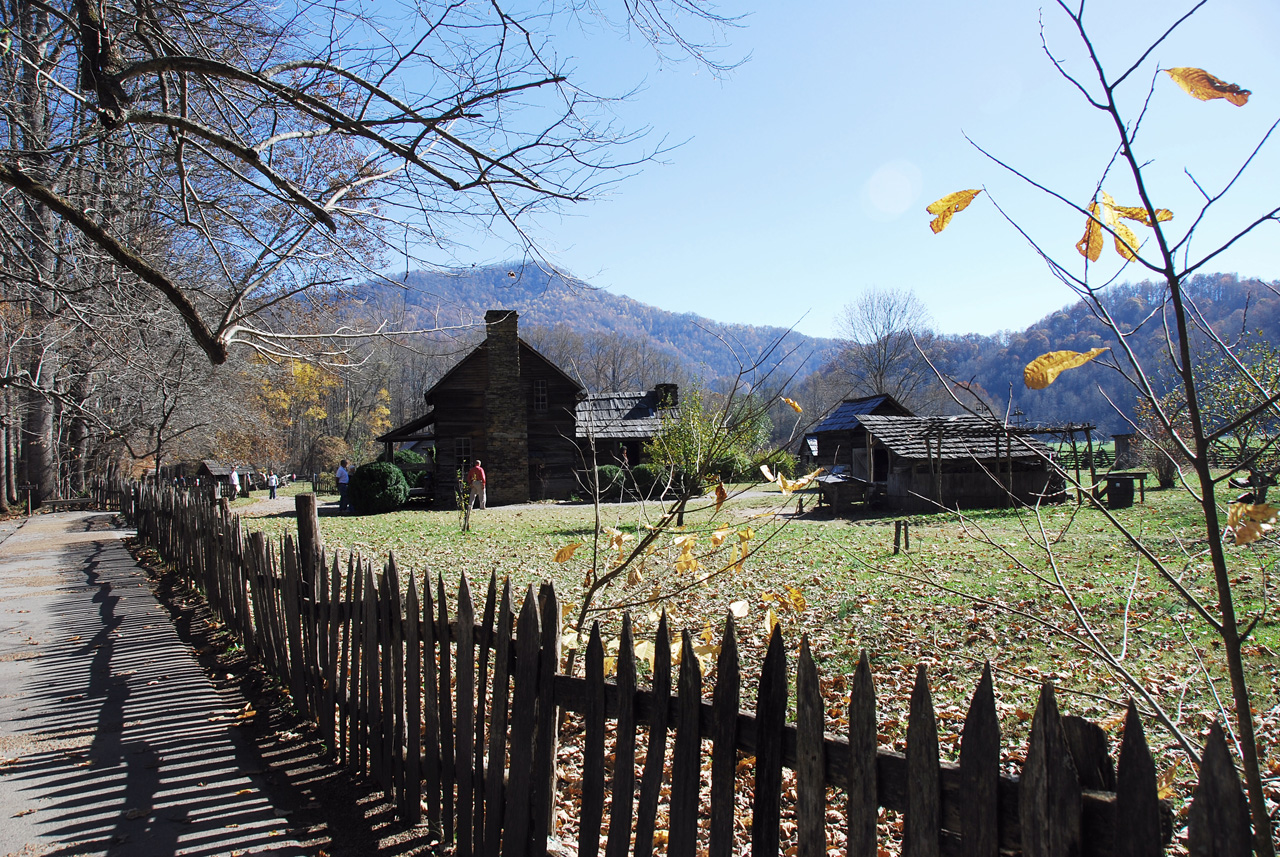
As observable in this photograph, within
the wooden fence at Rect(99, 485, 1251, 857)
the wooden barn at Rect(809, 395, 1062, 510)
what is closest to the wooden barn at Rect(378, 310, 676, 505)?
the wooden barn at Rect(809, 395, 1062, 510)

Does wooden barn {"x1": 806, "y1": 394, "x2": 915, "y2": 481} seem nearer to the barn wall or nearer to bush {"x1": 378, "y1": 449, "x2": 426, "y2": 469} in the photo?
the barn wall

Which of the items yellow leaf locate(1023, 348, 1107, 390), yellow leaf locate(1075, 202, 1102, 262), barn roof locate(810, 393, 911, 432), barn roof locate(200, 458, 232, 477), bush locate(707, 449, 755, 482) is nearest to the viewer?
yellow leaf locate(1023, 348, 1107, 390)

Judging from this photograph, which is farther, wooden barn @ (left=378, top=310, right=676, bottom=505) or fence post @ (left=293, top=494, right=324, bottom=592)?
wooden barn @ (left=378, top=310, right=676, bottom=505)

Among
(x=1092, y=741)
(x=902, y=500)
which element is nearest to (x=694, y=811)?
(x=1092, y=741)

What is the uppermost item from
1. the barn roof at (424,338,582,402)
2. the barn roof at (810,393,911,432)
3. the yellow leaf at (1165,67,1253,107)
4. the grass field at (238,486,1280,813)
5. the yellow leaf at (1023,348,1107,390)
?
the barn roof at (424,338,582,402)

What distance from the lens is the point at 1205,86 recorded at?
150 centimetres

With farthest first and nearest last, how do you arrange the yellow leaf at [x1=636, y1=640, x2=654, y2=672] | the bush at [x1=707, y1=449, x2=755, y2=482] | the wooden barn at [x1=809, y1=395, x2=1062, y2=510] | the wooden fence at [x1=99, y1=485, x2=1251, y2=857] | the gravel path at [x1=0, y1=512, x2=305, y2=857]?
the wooden barn at [x1=809, y1=395, x2=1062, y2=510] < the gravel path at [x1=0, y1=512, x2=305, y2=857] < the bush at [x1=707, y1=449, x2=755, y2=482] < the yellow leaf at [x1=636, y1=640, x2=654, y2=672] < the wooden fence at [x1=99, y1=485, x2=1251, y2=857]

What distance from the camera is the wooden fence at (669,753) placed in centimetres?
151

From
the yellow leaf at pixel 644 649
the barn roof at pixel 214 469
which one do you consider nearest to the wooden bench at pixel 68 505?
the barn roof at pixel 214 469

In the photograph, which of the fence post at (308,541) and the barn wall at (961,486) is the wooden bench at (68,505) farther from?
the barn wall at (961,486)

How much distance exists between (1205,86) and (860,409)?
3449 centimetres

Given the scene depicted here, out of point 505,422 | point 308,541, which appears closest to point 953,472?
point 505,422

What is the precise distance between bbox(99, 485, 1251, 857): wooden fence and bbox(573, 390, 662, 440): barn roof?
29485 mm

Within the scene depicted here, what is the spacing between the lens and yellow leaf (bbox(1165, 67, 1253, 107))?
148cm
